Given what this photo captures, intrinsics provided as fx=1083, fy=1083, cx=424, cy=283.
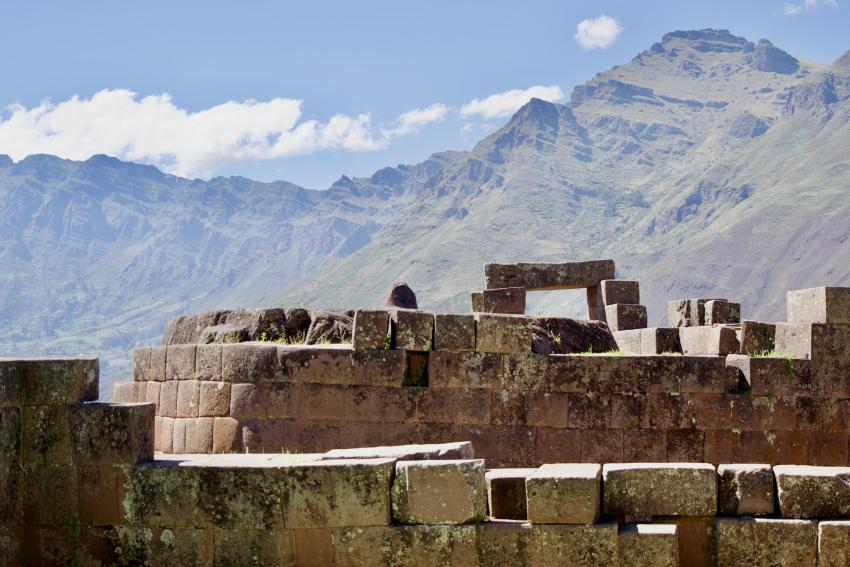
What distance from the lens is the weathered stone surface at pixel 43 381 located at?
31.8 feet

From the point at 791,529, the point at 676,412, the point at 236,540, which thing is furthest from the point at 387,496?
the point at 676,412

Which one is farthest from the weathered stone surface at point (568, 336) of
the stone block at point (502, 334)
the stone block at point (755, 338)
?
the stone block at point (755, 338)

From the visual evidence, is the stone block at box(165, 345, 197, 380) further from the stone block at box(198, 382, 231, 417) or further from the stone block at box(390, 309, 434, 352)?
the stone block at box(390, 309, 434, 352)

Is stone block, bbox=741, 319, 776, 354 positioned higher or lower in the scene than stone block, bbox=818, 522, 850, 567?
higher

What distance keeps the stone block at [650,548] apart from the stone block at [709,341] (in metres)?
7.61

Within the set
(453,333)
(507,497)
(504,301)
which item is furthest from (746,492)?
(504,301)

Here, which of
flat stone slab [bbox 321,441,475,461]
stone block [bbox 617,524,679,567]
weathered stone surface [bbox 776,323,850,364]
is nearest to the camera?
stone block [bbox 617,524,679,567]

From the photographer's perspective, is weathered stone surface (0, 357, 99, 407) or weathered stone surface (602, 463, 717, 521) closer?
weathered stone surface (602, 463, 717, 521)

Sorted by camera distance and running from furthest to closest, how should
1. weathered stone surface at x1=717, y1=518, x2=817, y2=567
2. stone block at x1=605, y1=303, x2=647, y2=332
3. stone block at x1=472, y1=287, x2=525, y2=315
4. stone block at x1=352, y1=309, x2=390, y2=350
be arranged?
stone block at x1=605, y1=303, x2=647, y2=332, stone block at x1=472, y1=287, x2=525, y2=315, stone block at x1=352, y1=309, x2=390, y2=350, weathered stone surface at x1=717, y1=518, x2=817, y2=567

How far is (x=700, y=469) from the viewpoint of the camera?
9375mm

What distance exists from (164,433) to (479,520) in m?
7.58

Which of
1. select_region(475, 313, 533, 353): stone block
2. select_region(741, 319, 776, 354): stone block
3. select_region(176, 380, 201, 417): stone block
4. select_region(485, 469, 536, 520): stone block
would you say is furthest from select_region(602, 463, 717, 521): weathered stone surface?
select_region(176, 380, 201, 417): stone block

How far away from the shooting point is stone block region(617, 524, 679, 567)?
905 centimetres

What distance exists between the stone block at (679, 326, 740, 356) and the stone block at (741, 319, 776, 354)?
0.20 metres
